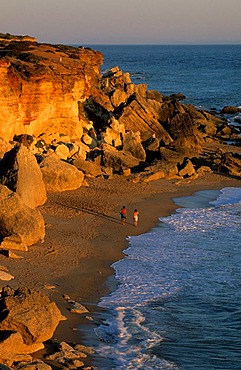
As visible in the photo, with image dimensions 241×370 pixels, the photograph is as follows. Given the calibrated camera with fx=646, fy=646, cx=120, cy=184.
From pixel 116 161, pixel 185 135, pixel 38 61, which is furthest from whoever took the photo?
pixel 185 135

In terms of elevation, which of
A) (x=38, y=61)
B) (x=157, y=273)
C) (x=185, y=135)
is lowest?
(x=157, y=273)

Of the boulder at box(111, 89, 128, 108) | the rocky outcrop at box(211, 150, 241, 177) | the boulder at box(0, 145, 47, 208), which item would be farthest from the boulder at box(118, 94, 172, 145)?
the boulder at box(0, 145, 47, 208)

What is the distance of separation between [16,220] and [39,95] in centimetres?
1429

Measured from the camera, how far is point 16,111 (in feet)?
102

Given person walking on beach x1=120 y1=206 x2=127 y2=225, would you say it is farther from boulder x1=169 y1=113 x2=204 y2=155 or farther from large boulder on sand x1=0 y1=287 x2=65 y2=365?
boulder x1=169 y1=113 x2=204 y2=155

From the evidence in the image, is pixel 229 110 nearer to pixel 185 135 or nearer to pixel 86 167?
pixel 185 135

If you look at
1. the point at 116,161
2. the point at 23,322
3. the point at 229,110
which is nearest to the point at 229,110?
the point at 229,110

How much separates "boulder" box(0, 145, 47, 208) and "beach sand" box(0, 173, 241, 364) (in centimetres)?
88

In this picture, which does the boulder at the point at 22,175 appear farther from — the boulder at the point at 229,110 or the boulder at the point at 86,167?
the boulder at the point at 229,110

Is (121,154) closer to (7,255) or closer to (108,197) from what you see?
(108,197)

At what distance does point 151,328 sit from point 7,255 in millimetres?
5561

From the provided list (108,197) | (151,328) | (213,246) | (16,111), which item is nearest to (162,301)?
(151,328)

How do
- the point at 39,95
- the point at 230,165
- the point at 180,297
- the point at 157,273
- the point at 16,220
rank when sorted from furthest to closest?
the point at 230,165
the point at 39,95
the point at 16,220
the point at 157,273
the point at 180,297

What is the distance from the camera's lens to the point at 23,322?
12703 mm
